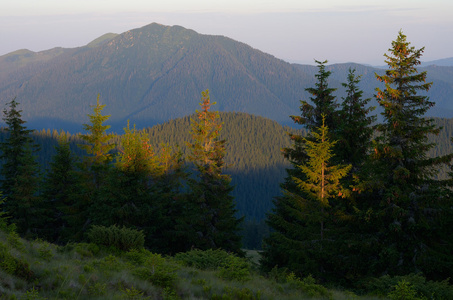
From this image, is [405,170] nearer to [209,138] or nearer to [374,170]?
[374,170]

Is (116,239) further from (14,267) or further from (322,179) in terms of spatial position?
(322,179)

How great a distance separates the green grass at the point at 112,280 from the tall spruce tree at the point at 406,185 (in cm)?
516

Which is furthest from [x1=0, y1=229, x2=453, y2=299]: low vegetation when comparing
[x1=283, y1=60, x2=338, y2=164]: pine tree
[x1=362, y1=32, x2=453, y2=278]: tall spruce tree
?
[x1=283, y1=60, x2=338, y2=164]: pine tree

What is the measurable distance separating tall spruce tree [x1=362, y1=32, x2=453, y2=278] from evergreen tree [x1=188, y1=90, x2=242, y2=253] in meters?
13.0

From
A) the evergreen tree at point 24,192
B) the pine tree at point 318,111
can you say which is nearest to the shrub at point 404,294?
the pine tree at point 318,111

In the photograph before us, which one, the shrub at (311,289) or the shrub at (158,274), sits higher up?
the shrub at (158,274)

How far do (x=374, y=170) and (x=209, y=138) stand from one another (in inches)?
562

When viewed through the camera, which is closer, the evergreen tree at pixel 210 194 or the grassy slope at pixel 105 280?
the grassy slope at pixel 105 280

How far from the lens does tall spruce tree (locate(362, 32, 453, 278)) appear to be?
50.5 feet

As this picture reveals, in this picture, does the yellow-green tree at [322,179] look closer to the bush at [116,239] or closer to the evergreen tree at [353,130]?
the evergreen tree at [353,130]

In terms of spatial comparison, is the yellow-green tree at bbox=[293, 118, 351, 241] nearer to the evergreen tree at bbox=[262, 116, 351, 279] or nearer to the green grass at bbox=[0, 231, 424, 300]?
the evergreen tree at bbox=[262, 116, 351, 279]

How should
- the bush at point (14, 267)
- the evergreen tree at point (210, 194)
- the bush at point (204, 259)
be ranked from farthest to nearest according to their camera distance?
1. the evergreen tree at point (210, 194)
2. the bush at point (204, 259)
3. the bush at point (14, 267)

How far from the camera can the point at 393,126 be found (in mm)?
16156

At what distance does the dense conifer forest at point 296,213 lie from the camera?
10406 mm
